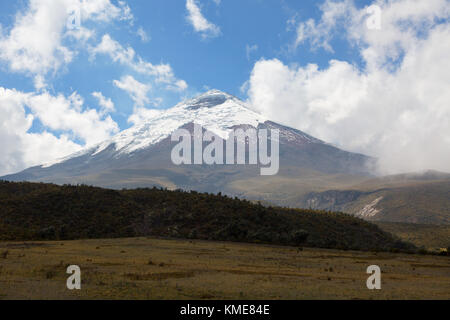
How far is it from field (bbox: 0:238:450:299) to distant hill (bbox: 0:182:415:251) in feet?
71.4

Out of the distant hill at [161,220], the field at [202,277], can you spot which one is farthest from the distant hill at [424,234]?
the field at [202,277]

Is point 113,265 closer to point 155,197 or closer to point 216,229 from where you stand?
point 216,229

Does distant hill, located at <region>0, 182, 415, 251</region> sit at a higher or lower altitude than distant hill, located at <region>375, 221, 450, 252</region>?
higher

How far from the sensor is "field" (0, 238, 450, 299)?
19.8m

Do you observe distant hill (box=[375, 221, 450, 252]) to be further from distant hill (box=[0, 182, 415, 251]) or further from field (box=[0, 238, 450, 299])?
field (box=[0, 238, 450, 299])

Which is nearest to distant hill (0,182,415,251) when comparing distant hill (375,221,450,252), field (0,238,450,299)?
field (0,238,450,299)

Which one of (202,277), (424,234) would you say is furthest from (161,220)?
(424,234)

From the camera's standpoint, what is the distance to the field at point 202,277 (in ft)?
64.8

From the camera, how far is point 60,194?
73562 millimetres

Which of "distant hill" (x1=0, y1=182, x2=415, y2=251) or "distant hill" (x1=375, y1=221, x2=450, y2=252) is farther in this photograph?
"distant hill" (x1=375, y1=221, x2=450, y2=252)

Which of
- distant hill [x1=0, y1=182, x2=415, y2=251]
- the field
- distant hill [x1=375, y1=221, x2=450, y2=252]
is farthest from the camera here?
distant hill [x1=375, y1=221, x2=450, y2=252]

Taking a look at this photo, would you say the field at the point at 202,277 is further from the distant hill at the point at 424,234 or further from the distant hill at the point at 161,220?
the distant hill at the point at 424,234

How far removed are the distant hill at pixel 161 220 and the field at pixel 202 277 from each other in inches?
857
